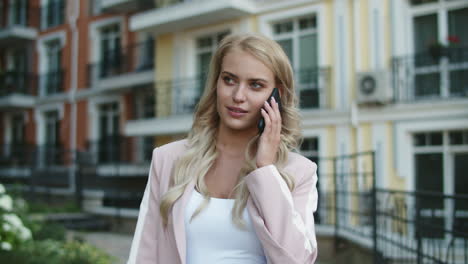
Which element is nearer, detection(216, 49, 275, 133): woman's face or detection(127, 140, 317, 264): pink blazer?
detection(127, 140, 317, 264): pink blazer

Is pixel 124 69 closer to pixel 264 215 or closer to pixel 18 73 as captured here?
pixel 18 73

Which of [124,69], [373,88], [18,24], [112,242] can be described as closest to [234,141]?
[373,88]

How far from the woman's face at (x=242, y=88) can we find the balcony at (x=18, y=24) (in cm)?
2023

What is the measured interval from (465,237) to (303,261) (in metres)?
2.64

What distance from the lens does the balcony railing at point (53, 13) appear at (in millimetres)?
20038

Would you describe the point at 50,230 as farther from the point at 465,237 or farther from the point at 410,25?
the point at 410,25

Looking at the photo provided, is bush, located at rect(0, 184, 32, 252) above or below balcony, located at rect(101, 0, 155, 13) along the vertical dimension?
below

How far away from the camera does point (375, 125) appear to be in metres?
10.4

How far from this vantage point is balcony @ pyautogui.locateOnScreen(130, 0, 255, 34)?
488 inches

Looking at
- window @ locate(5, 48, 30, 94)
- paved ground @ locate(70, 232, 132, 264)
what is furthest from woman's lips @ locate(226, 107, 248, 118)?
window @ locate(5, 48, 30, 94)

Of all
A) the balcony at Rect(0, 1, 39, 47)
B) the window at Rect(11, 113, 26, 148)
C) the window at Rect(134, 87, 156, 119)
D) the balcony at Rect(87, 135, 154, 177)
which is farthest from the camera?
the window at Rect(11, 113, 26, 148)

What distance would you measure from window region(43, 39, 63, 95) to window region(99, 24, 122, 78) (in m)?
→ 2.40

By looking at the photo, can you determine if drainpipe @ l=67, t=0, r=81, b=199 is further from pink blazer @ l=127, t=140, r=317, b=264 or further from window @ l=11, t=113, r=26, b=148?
pink blazer @ l=127, t=140, r=317, b=264

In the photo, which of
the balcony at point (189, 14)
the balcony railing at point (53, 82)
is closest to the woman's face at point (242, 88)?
the balcony at point (189, 14)
